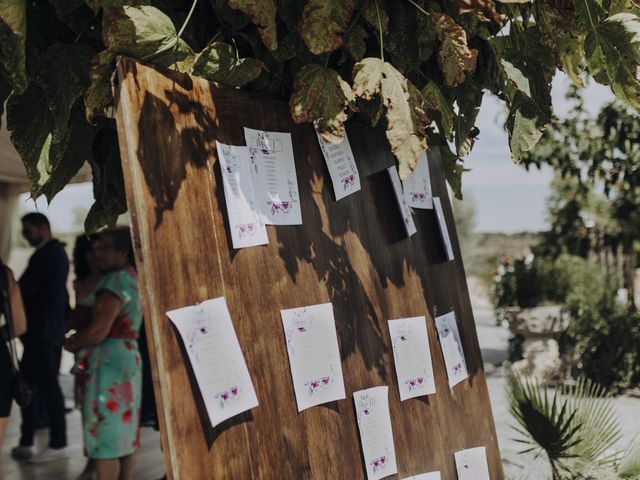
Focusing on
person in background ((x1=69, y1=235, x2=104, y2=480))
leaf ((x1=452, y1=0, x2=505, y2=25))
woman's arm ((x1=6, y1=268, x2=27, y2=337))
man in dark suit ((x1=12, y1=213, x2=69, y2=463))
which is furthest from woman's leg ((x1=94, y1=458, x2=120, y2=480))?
leaf ((x1=452, y1=0, x2=505, y2=25))

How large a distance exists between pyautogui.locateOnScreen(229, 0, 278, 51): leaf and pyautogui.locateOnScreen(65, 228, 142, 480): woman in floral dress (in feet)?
9.51

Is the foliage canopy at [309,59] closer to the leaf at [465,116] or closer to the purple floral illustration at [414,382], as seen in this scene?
→ the leaf at [465,116]

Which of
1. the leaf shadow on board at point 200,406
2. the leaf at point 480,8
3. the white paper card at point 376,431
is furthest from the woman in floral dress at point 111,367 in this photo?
the leaf at point 480,8

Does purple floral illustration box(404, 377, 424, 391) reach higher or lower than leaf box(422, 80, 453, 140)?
lower

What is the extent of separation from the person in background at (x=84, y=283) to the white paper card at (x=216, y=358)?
2.61m

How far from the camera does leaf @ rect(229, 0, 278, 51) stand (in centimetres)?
124

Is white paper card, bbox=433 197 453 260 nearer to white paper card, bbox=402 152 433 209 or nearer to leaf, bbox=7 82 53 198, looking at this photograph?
white paper card, bbox=402 152 433 209

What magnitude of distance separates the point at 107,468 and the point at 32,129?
3285mm

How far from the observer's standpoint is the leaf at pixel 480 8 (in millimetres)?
1316

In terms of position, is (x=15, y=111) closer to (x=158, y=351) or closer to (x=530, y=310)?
(x=158, y=351)

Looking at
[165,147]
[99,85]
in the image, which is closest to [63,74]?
[99,85]

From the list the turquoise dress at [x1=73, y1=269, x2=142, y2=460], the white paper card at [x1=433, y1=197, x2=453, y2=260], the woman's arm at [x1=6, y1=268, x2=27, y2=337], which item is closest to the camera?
the white paper card at [x1=433, y1=197, x2=453, y2=260]

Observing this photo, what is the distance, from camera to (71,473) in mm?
5180

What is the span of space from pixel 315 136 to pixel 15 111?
663 millimetres
